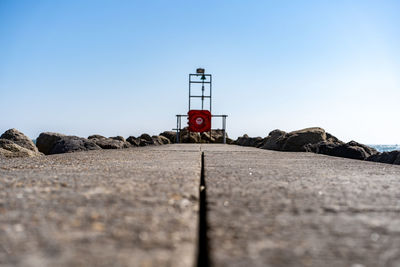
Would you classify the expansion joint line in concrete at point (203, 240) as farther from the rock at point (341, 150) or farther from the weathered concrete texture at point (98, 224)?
the rock at point (341, 150)

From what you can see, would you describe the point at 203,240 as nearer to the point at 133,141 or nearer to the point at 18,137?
the point at 18,137

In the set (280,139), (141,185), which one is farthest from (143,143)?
(141,185)

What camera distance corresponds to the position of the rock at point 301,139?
34.3 feet

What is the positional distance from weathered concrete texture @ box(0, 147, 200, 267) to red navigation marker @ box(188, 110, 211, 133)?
582 inches

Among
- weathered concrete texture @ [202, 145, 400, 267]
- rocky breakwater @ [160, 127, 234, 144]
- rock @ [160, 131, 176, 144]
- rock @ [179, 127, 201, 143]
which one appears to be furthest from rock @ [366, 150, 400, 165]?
rock @ [160, 131, 176, 144]

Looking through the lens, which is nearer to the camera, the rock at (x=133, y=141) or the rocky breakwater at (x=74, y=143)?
the rocky breakwater at (x=74, y=143)

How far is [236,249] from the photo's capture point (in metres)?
0.88

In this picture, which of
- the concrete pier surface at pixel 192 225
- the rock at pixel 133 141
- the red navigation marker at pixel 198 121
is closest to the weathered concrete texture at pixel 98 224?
the concrete pier surface at pixel 192 225

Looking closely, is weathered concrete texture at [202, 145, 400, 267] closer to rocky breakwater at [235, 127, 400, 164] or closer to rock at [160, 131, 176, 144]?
rocky breakwater at [235, 127, 400, 164]

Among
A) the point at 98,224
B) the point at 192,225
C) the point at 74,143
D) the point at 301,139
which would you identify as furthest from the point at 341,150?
the point at 98,224

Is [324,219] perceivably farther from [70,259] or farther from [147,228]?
[70,259]

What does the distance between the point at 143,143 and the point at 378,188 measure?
15.2 m

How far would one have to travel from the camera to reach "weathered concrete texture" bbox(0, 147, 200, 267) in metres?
0.81

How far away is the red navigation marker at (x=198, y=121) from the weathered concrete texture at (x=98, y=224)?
1479cm
